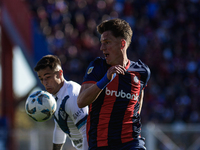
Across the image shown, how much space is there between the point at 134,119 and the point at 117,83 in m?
0.49

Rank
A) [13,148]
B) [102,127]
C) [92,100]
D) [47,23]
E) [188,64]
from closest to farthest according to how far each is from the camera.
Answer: [92,100], [102,127], [13,148], [188,64], [47,23]

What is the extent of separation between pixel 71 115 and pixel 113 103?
1.00 metres

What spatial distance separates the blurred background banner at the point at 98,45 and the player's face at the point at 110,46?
330 inches

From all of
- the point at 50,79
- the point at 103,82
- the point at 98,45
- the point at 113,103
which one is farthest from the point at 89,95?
the point at 98,45

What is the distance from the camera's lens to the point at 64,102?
4.85 metres

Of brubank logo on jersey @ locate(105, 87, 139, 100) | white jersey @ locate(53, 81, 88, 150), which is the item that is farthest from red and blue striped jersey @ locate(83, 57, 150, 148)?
white jersey @ locate(53, 81, 88, 150)

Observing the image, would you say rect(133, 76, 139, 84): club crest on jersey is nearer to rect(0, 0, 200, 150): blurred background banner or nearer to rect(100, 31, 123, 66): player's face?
rect(100, 31, 123, 66): player's face

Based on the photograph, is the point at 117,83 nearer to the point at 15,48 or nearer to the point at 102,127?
the point at 102,127

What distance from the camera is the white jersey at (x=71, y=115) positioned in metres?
4.81

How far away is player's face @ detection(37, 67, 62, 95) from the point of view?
5.04 meters

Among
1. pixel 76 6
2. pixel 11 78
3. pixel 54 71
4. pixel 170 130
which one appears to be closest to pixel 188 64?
pixel 170 130

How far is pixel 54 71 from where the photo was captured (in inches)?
200

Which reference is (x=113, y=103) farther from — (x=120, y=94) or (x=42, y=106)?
(x=42, y=106)

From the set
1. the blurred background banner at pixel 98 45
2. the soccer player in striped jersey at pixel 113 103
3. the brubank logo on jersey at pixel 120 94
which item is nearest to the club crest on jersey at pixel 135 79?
the soccer player in striped jersey at pixel 113 103
